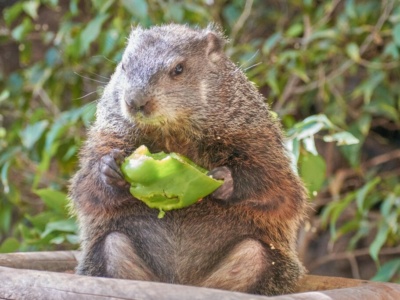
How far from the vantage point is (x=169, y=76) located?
8.01 feet

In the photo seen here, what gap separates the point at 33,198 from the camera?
523 cm

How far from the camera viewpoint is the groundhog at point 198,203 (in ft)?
7.72

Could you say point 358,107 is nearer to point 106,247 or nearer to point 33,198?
point 33,198

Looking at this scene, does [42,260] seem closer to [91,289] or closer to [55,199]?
[55,199]

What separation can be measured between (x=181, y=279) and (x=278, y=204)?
404 millimetres

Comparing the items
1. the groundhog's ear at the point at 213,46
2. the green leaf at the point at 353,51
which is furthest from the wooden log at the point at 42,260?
the green leaf at the point at 353,51

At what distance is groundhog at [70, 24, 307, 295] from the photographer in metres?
2.35

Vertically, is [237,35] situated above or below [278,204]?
above

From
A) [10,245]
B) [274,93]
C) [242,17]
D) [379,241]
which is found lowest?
[10,245]

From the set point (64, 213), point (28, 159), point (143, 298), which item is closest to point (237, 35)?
point (28, 159)

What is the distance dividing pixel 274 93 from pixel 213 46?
1608mm

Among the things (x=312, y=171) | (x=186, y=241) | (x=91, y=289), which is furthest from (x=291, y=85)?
(x=91, y=289)

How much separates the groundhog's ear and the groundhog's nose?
447 millimetres

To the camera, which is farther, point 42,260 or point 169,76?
point 42,260
